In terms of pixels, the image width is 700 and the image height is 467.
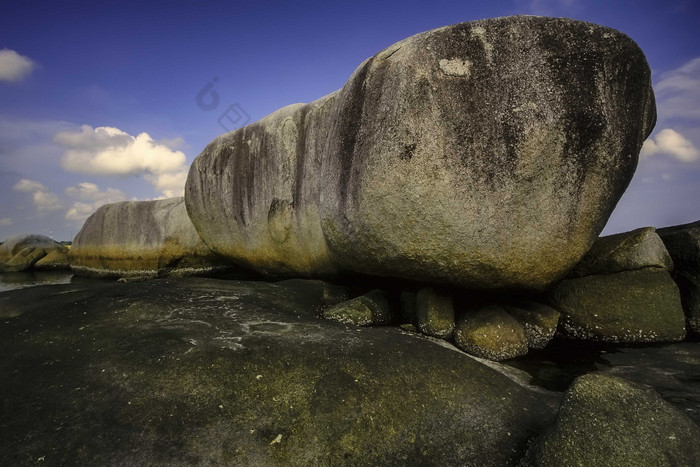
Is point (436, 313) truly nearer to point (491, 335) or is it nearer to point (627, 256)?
point (491, 335)

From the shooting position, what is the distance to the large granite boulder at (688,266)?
18.0ft

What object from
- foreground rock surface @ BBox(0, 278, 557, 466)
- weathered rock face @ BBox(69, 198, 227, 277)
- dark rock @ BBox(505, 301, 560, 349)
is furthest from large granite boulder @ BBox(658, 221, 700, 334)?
weathered rock face @ BBox(69, 198, 227, 277)

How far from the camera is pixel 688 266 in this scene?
A: 575 cm

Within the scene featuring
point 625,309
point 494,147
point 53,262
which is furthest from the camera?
point 53,262

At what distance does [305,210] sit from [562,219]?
357 centimetres

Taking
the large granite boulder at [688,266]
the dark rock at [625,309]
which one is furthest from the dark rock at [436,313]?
the large granite boulder at [688,266]

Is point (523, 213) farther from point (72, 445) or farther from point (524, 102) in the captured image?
point (72, 445)

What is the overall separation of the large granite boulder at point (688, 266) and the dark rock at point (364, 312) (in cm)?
398

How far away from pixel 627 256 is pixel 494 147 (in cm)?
283

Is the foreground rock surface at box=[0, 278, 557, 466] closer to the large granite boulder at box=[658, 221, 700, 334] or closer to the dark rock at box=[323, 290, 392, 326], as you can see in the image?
the dark rock at box=[323, 290, 392, 326]

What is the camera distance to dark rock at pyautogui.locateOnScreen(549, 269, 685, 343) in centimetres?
Answer: 513

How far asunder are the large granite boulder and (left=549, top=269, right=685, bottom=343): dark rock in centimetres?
41

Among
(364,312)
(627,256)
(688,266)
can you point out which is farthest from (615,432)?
(688,266)

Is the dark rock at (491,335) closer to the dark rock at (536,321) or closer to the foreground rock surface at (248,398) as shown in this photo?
the dark rock at (536,321)
